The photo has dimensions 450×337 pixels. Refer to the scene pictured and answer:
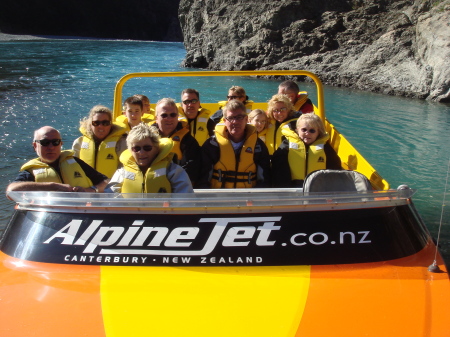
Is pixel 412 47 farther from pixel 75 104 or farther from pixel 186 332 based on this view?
pixel 186 332

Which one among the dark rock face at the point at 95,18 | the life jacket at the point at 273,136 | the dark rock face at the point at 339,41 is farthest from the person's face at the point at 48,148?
the dark rock face at the point at 95,18

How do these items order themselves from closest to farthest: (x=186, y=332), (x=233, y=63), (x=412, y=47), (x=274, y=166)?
Answer: (x=186, y=332) < (x=274, y=166) < (x=412, y=47) < (x=233, y=63)

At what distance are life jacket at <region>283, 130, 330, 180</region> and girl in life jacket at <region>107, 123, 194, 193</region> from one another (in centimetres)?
110

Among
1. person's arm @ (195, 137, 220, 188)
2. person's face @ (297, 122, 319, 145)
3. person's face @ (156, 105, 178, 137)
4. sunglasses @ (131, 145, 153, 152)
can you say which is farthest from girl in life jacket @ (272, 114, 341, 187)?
sunglasses @ (131, 145, 153, 152)

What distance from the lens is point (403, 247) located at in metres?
2.32

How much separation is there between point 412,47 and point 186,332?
15.4 m

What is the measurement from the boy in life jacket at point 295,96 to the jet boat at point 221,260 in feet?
8.69

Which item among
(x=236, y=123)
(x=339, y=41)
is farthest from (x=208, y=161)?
(x=339, y=41)

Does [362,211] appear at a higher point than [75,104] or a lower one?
higher

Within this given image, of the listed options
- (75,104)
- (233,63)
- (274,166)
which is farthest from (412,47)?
(274,166)

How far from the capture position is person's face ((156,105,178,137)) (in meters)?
3.60

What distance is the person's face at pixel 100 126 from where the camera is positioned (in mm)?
3875

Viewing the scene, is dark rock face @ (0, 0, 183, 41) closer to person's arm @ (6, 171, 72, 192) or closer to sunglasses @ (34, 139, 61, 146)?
sunglasses @ (34, 139, 61, 146)

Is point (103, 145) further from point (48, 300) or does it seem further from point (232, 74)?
point (48, 300)
